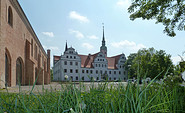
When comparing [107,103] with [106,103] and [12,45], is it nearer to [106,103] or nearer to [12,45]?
[106,103]

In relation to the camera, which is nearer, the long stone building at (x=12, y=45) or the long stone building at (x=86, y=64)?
the long stone building at (x=12, y=45)

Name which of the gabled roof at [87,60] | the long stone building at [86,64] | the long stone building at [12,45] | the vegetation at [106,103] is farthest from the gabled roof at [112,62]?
the vegetation at [106,103]

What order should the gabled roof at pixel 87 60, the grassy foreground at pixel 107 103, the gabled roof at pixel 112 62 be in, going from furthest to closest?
the gabled roof at pixel 112 62 < the gabled roof at pixel 87 60 < the grassy foreground at pixel 107 103

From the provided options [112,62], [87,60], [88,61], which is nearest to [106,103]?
[88,61]

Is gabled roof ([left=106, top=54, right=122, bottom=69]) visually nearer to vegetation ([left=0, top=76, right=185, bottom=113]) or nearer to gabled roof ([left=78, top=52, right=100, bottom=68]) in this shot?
gabled roof ([left=78, top=52, right=100, bottom=68])

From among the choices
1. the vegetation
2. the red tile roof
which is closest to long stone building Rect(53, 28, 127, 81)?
the red tile roof

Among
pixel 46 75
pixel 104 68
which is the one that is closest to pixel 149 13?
pixel 46 75

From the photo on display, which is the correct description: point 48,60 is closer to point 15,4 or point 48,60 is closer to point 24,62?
point 24,62

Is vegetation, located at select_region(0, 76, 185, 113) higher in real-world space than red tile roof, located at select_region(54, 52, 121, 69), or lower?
lower

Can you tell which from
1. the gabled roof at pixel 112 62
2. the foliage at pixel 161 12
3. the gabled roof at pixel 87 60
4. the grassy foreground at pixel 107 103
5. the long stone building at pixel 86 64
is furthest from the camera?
the gabled roof at pixel 112 62

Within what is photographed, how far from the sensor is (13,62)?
17406 mm

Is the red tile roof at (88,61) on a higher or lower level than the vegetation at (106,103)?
higher

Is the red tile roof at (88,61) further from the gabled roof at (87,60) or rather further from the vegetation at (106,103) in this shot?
the vegetation at (106,103)

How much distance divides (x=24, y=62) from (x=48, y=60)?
26.1 m
